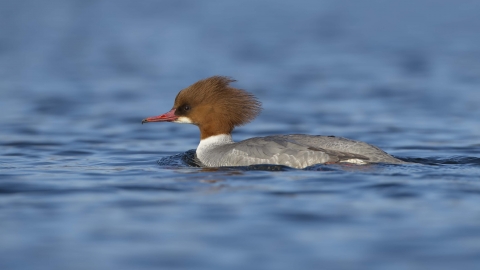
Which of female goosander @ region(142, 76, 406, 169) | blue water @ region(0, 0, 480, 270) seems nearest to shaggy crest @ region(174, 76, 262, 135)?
female goosander @ region(142, 76, 406, 169)

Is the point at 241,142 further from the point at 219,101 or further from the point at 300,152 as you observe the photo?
the point at 300,152

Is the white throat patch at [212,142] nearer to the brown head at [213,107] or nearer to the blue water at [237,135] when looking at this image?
the brown head at [213,107]

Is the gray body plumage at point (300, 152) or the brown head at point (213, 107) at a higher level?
the brown head at point (213, 107)

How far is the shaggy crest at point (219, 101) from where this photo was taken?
30.6 ft

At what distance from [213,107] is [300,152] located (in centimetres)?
136

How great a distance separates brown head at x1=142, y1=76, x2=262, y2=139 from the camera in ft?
30.6

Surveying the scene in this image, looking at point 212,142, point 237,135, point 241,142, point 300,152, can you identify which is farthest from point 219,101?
point 237,135

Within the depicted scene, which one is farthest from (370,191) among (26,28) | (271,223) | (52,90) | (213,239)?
(26,28)

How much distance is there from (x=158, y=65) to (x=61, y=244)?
1424 centimetres

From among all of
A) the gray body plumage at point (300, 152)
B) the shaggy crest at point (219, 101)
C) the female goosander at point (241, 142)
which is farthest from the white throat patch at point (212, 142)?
the gray body plumage at point (300, 152)

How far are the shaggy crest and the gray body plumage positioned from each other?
1.82 feet

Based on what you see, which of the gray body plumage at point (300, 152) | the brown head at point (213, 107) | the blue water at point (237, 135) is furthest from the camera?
the brown head at point (213, 107)

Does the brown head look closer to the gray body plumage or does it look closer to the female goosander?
→ the female goosander

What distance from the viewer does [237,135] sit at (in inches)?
495
